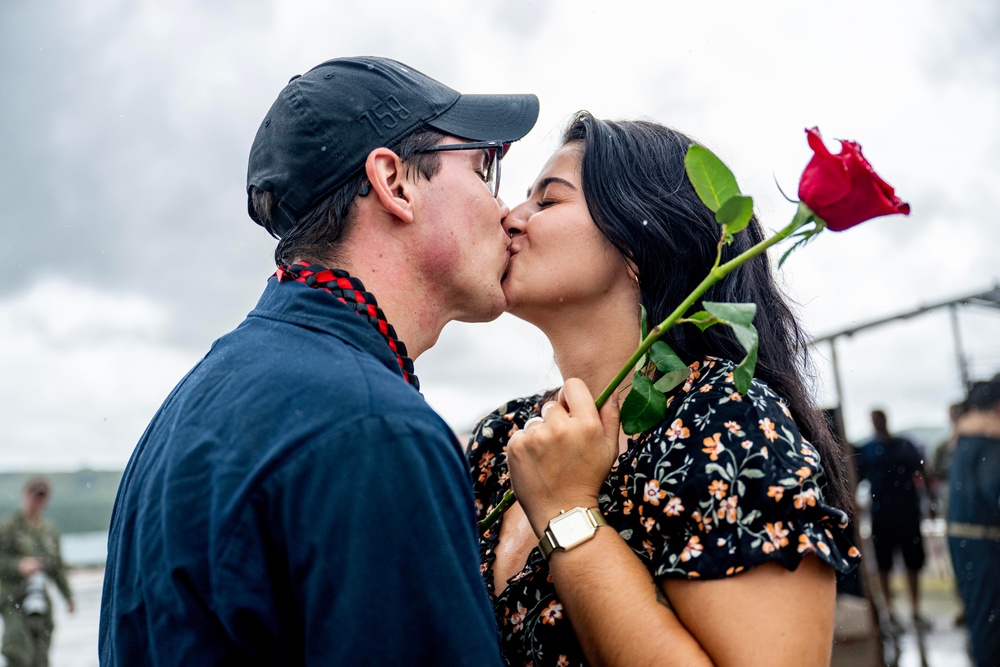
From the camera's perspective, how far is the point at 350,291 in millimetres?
1393

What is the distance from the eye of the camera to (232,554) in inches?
39.7

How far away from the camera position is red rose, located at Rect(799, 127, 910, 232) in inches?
50.3

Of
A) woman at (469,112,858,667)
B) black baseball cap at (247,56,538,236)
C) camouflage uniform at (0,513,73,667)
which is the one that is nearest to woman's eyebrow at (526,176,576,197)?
woman at (469,112,858,667)

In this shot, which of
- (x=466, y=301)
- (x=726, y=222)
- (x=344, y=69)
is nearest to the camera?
(x=726, y=222)

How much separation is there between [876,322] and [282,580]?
428cm

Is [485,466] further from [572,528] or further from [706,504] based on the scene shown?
[706,504]

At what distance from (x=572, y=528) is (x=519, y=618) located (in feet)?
1.07

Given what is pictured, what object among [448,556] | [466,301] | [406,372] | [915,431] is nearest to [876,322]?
[915,431]

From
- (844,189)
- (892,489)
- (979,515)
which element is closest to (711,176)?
(844,189)

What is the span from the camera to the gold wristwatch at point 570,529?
140cm

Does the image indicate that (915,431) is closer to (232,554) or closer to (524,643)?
(524,643)

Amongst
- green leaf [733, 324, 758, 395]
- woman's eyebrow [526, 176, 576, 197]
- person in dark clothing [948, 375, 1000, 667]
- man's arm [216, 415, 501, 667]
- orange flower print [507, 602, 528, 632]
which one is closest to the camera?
man's arm [216, 415, 501, 667]

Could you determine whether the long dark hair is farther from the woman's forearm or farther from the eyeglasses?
the woman's forearm

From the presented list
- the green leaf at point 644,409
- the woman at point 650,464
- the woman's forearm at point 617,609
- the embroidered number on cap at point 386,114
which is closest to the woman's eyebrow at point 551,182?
the woman at point 650,464
